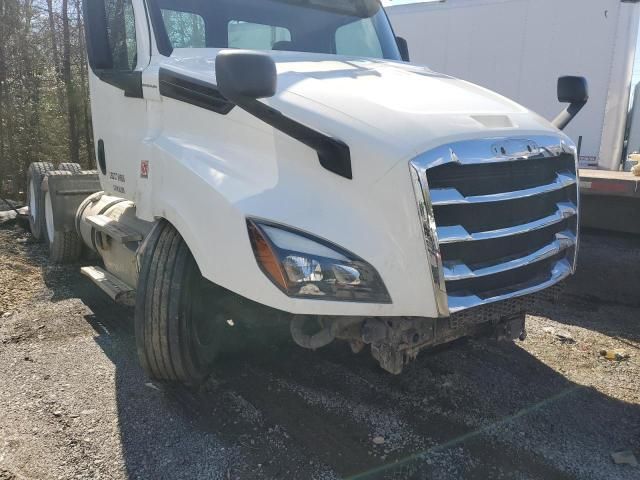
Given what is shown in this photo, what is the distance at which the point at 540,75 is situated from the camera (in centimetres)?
821

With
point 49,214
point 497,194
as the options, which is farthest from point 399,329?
point 49,214

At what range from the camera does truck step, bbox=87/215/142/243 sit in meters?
4.07

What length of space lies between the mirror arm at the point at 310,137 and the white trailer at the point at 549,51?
665cm

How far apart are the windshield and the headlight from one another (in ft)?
5.99

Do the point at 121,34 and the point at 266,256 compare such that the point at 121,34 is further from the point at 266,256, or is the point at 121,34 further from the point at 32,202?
the point at 32,202

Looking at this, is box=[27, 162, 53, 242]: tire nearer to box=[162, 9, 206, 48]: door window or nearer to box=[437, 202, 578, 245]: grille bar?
box=[162, 9, 206, 48]: door window

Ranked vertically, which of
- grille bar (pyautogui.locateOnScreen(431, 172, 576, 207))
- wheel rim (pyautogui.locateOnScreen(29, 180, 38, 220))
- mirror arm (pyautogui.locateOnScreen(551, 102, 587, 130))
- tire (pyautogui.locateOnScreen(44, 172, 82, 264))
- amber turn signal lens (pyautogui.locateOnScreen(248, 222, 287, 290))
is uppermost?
mirror arm (pyautogui.locateOnScreen(551, 102, 587, 130))

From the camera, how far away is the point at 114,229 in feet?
14.5

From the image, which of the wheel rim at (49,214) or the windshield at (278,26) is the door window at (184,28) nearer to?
the windshield at (278,26)

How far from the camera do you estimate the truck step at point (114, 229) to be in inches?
160

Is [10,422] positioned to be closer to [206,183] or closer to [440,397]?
[206,183]

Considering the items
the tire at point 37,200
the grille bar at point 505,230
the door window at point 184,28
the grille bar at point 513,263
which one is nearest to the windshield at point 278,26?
the door window at point 184,28

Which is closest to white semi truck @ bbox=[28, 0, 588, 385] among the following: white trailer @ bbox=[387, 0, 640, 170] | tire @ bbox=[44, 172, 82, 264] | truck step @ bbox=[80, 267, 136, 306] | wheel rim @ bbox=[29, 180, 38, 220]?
truck step @ bbox=[80, 267, 136, 306]

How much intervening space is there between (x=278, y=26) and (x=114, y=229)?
2.00m
